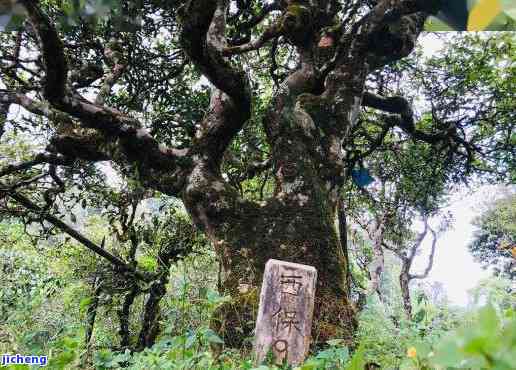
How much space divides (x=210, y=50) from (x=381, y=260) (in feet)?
27.2

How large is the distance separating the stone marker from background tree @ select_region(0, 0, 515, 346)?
0.25 m

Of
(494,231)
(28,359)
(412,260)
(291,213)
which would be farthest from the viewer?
(494,231)

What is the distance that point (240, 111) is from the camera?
4.43 m

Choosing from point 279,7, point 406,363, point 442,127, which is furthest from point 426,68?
point 406,363

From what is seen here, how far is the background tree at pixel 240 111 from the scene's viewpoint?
377 centimetres

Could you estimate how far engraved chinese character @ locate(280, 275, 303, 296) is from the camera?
8.65ft

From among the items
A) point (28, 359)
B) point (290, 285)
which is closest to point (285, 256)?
point (290, 285)

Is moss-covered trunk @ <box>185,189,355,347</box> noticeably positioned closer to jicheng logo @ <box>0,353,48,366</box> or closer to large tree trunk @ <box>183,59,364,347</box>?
large tree trunk @ <box>183,59,364,347</box>

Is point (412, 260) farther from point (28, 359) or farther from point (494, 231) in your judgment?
point (28, 359)

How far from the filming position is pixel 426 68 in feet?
25.8

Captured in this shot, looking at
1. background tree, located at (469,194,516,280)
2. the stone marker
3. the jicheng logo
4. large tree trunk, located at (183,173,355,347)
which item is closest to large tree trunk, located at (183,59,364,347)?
large tree trunk, located at (183,173,355,347)

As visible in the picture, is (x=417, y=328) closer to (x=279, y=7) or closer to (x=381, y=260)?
(x=279, y=7)

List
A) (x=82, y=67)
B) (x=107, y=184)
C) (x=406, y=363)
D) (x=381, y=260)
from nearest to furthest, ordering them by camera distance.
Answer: (x=406, y=363), (x=82, y=67), (x=107, y=184), (x=381, y=260)

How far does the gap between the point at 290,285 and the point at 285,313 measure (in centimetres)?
17
